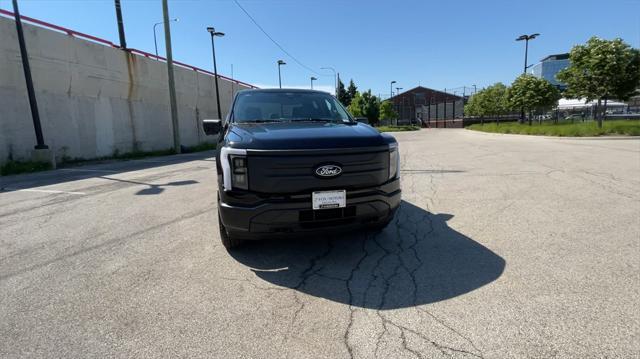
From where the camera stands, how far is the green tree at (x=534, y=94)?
32.1 meters

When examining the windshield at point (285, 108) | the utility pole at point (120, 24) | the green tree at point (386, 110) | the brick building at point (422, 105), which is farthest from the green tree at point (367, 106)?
the windshield at point (285, 108)

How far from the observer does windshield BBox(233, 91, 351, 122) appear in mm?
4250

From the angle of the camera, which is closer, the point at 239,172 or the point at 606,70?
the point at 239,172

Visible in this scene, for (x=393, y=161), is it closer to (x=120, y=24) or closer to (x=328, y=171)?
(x=328, y=171)

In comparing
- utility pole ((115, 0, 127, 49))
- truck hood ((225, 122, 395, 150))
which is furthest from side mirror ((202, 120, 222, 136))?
utility pole ((115, 0, 127, 49))

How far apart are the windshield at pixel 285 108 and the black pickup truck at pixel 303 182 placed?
1.01 meters

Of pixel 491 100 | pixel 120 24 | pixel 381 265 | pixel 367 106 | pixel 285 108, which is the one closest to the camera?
pixel 381 265

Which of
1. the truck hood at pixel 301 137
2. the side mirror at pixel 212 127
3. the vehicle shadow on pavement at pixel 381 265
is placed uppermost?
the side mirror at pixel 212 127

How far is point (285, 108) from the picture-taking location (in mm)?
4449

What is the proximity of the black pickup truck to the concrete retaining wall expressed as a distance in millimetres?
13731

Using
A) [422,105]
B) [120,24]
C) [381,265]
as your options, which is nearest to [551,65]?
[422,105]

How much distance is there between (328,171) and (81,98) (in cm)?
1644

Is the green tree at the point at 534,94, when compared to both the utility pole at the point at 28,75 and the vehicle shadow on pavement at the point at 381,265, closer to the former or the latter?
the vehicle shadow on pavement at the point at 381,265

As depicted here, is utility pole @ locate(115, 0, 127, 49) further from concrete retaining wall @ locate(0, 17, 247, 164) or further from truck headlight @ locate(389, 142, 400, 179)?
truck headlight @ locate(389, 142, 400, 179)
